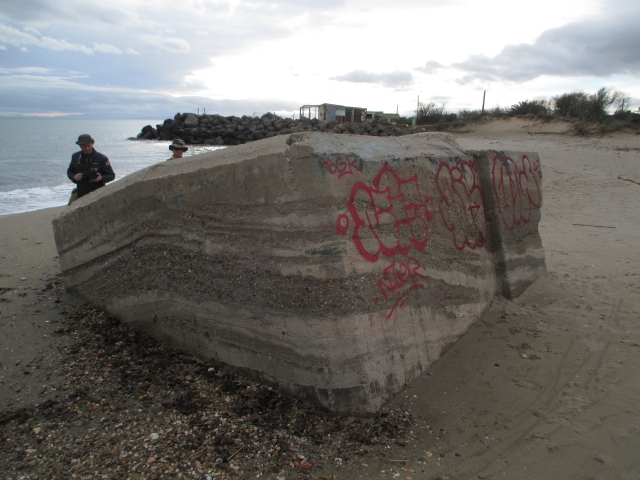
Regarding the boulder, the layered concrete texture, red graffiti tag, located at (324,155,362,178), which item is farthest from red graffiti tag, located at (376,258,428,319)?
the boulder

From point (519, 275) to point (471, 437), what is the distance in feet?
6.79

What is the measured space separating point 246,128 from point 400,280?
34400mm

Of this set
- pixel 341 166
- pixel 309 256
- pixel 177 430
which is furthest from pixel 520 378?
pixel 177 430

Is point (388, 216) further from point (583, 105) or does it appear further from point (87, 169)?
point (583, 105)

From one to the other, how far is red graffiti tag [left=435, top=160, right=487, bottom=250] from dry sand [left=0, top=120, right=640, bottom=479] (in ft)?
2.18

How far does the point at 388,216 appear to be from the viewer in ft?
10.0

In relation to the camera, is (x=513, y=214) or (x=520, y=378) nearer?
(x=520, y=378)

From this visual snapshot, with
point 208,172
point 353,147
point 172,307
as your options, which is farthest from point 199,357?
point 353,147

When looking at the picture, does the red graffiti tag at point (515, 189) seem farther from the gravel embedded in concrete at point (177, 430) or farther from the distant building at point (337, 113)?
the distant building at point (337, 113)

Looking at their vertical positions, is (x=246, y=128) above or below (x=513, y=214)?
above

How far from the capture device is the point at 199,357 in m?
3.33

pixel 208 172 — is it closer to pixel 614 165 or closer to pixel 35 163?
pixel 614 165

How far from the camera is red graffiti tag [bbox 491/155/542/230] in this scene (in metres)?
4.13

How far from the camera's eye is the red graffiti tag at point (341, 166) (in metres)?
2.78
